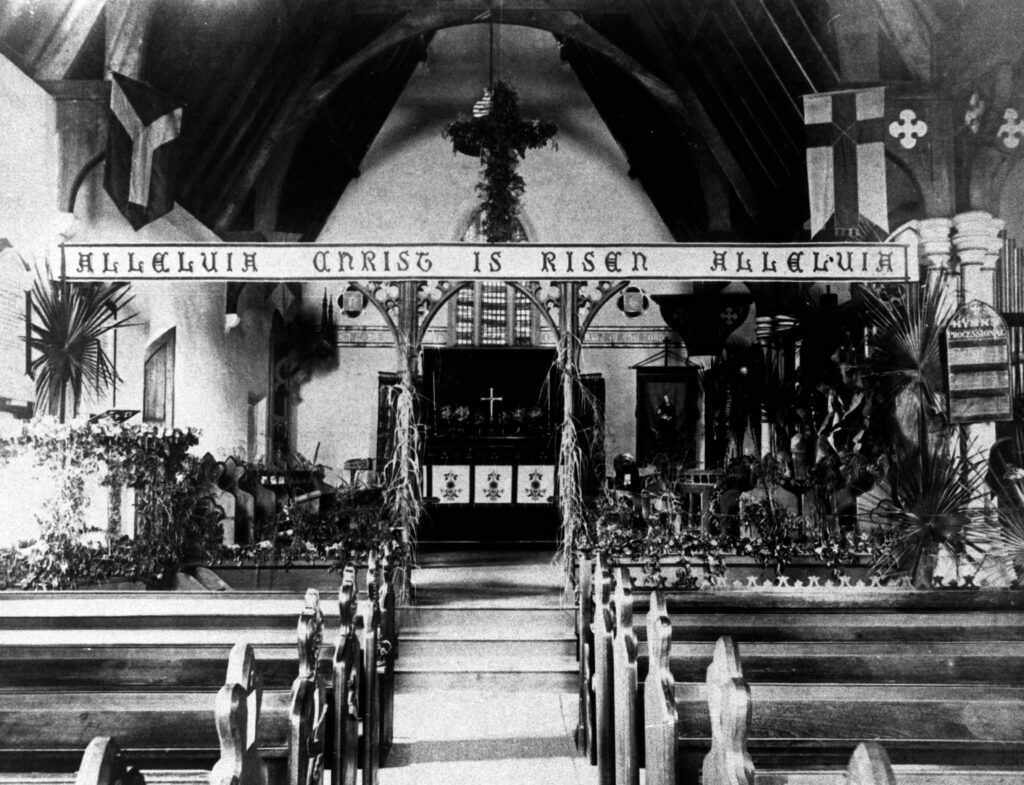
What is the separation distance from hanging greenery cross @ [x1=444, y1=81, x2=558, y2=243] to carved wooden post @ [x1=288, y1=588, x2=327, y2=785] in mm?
7528

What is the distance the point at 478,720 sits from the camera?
5227 mm

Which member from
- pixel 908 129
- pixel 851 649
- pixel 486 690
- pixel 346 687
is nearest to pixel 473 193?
pixel 908 129

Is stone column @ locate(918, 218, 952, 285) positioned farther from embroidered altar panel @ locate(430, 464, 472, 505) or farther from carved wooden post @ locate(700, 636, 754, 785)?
embroidered altar panel @ locate(430, 464, 472, 505)

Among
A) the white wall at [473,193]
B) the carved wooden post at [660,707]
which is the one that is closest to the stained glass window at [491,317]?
the white wall at [473,193]

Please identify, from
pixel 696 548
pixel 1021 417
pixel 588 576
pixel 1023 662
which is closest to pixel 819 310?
pixel 1021 417

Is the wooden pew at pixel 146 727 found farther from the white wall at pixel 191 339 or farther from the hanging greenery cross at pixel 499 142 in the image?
the hanging greenery cross at pixel 499 142

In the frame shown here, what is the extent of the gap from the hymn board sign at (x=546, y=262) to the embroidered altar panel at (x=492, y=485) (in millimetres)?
6614

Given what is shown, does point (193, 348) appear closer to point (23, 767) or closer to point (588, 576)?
point (588, 576)

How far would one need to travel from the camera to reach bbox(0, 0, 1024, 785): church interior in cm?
287

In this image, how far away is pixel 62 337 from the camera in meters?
6.11

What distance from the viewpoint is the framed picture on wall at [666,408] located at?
44.5ft

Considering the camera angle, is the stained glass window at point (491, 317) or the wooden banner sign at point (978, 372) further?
the stained glass window at point (491, 317)

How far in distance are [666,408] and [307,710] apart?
1167 centimetres

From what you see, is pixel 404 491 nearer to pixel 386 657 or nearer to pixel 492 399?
pixel 386 657
